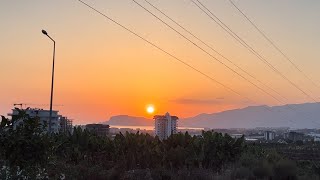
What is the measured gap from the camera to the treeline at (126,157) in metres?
11.3

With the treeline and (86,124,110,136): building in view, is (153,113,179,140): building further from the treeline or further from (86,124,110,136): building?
the treeline

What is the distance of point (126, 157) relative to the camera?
2642cm

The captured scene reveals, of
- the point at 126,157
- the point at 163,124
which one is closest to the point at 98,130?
the point at 126,157

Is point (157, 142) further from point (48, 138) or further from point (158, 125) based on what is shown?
point (158, 125)

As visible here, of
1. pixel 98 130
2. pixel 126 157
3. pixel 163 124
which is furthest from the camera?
pixel 163 124

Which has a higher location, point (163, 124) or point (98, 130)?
point (163, 124)

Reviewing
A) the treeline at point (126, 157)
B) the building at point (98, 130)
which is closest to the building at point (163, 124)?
the building at point (98, 130)

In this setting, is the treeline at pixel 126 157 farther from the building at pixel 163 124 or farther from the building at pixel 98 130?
the building at pixel 163 124

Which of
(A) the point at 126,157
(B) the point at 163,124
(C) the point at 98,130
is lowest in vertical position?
(A) the point at 126,157

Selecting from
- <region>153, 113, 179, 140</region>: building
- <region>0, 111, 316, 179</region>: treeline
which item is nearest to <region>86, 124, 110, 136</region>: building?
<region>0, 111, 316, 179</region>: treeline

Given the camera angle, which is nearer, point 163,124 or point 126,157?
point 126,157

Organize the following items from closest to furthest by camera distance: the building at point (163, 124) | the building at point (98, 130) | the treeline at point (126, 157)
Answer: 1. the treeline at point (126, 157)
2. the building at point (98, 130)
3. the building at point (163, 124)

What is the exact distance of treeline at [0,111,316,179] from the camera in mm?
11336

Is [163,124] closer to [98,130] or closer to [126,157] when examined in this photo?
[98,130]
